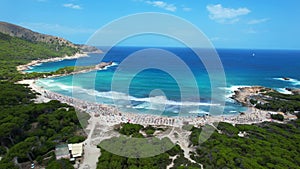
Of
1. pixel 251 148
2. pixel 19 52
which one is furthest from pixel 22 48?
pixel 251 148

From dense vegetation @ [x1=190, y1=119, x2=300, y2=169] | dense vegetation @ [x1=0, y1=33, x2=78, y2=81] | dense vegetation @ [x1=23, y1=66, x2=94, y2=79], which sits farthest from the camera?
dense vegetation @ [x1=0, y1=33, x2=78, y2=81]

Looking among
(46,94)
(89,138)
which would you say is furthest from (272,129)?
(46,94)

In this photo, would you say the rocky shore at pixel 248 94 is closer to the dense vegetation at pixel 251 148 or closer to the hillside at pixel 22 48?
the dense vegetation at pixel 251 148

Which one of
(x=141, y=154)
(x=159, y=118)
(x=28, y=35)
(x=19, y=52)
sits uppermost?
(x=28, y=35)

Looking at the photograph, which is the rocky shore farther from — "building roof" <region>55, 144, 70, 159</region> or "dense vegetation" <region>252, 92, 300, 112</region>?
"building roof" <region>55, 144, 70, 159</region>

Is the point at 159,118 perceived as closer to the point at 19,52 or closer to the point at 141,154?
the point at 141,154

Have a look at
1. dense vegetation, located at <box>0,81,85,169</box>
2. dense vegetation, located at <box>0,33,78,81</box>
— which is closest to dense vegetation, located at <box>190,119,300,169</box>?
dense vegetation, located at <box>0,81,85,169</box>

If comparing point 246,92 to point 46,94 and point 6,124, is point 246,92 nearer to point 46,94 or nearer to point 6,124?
point 46,94
